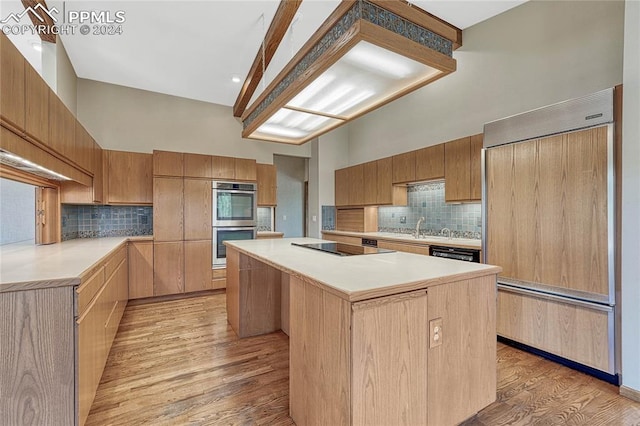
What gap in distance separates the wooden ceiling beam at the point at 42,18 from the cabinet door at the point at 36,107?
1.17 meters

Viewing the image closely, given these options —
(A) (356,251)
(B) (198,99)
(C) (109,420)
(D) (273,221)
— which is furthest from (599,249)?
(B) (198,99)

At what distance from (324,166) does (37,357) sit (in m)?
4.89

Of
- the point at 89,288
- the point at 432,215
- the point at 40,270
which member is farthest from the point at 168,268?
the point at 432,215

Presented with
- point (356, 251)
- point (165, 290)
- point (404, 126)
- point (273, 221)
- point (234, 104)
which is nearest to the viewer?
point (356, 251)

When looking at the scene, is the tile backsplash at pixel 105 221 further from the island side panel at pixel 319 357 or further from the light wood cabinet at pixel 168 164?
the island side panel at pixel 319 357

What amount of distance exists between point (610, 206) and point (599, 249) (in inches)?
12.5

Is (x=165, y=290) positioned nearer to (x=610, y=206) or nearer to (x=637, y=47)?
(x=610, y=206)

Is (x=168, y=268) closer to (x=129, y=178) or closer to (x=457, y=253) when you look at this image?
(x=129, y=178)

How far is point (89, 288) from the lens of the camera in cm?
167

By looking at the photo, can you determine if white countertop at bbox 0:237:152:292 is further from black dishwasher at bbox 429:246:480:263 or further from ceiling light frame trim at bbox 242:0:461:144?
black dishwasher at bbox 429:246:480:263

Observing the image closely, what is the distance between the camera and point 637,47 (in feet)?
6.05

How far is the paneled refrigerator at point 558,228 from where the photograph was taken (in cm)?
201

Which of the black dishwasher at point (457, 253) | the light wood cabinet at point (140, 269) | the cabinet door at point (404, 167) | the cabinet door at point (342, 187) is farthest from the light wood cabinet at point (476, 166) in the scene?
the light wood cabinet at point (140, 269)

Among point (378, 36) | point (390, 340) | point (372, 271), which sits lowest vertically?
point (390, 340)
